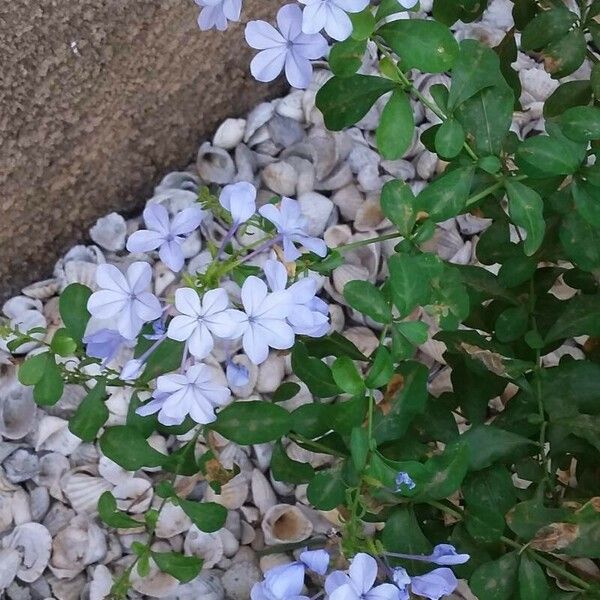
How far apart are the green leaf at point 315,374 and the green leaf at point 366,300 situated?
78 millimetres

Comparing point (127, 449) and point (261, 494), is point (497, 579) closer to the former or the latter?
point (127, 449)

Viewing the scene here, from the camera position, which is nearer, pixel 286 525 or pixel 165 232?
pixel 165 232

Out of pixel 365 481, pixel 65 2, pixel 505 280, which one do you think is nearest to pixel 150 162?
pixel 65 2

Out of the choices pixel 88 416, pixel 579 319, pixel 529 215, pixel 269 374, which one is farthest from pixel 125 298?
pixel 269 374

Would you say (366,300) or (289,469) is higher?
(366,300)

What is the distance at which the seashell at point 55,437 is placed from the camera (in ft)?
3.28

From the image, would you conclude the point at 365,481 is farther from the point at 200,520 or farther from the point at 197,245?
the point at 197,245

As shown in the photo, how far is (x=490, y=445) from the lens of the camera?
0.67 m

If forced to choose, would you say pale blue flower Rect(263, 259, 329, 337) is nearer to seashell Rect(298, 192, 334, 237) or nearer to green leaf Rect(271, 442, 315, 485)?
green leaf Rect(271, 442, 315, 485)

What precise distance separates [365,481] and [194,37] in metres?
0.68

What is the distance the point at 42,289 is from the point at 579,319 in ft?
2.14

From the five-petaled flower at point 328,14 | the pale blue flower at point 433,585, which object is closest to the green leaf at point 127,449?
the pale blue flower at point 433,585

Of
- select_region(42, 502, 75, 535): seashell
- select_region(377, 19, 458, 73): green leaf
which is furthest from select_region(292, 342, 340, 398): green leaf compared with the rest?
select_region(42, 502, 75, 535): seashell

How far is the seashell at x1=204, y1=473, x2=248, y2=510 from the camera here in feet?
3.25
